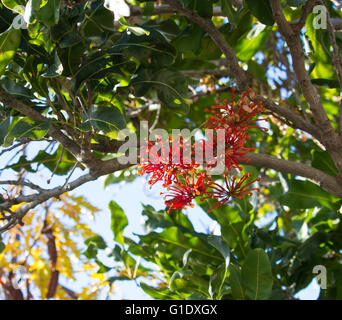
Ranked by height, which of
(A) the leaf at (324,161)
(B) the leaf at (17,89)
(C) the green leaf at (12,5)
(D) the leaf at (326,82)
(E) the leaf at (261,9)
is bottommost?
(A) the leaf at (324,161)

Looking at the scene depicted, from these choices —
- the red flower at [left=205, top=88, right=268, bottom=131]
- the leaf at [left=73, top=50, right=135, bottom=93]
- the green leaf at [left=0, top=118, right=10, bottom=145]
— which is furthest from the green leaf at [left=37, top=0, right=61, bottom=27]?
the red flower at [left=205, top=88, right=268, bottom=131]

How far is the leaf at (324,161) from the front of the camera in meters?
1.79

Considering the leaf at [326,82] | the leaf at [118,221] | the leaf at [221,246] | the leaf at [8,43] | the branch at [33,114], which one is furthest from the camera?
the leaf at [118,221]

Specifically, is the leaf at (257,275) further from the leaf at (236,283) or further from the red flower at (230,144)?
the red flower at (230,144)

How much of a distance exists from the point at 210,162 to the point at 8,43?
2.12 ft

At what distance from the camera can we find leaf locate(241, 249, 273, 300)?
1.58 m

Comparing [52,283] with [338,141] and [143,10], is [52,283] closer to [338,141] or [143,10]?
[143,10]

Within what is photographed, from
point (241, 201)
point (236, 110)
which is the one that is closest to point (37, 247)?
point (241, 201)

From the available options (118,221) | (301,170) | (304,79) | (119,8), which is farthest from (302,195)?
(119,8)

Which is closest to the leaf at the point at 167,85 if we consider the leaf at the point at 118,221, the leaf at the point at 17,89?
the leaf at the point at 17,89

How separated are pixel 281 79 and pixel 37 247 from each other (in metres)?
1.76

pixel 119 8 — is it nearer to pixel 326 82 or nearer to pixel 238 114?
pixel 238 114

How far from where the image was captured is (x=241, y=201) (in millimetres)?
2023

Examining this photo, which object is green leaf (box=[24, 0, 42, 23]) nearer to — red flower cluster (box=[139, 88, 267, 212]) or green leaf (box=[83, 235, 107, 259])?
red flower cluster (box=[139, 88, 267, 212])
